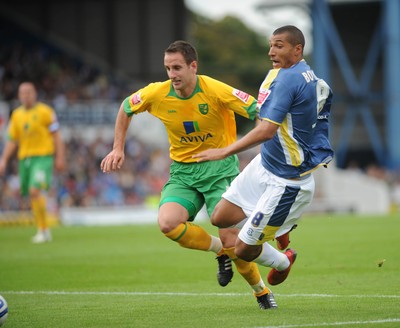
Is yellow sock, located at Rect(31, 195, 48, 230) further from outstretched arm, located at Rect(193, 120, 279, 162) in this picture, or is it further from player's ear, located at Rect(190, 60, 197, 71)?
outstretched arm, located at Rect(193, 120, 279, 162)

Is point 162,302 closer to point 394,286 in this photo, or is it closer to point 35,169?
point 394,286

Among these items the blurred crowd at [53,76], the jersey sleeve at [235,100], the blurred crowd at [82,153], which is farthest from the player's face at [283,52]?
the blurred crowd at [53,76]

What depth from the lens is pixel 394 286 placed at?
938cm

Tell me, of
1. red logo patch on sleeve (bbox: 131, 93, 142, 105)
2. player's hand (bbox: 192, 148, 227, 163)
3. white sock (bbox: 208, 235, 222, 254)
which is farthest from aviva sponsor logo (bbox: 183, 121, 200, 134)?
player's hand (bbox: 192, 148, 227, 163)

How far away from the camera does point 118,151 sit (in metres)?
8.34

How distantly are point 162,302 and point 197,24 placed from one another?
65.3 metres

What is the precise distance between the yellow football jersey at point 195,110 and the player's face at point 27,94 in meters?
7.59

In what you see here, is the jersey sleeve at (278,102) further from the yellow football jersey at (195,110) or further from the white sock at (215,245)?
the white sock at (215,245)

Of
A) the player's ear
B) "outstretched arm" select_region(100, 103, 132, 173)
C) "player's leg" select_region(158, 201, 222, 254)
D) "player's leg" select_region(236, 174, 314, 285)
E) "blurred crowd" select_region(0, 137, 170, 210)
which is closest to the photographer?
"player's leg" select_region(236, 174, 314, 285)

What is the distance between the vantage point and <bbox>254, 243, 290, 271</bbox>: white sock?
26.1ft

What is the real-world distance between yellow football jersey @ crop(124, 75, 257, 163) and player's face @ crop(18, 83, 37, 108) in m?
7.59

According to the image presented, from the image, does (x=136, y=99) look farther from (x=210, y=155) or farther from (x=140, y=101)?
(x=210, y=155)

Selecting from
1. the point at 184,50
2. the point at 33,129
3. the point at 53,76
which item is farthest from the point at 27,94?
the point at 53,76

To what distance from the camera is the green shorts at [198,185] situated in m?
8.63
